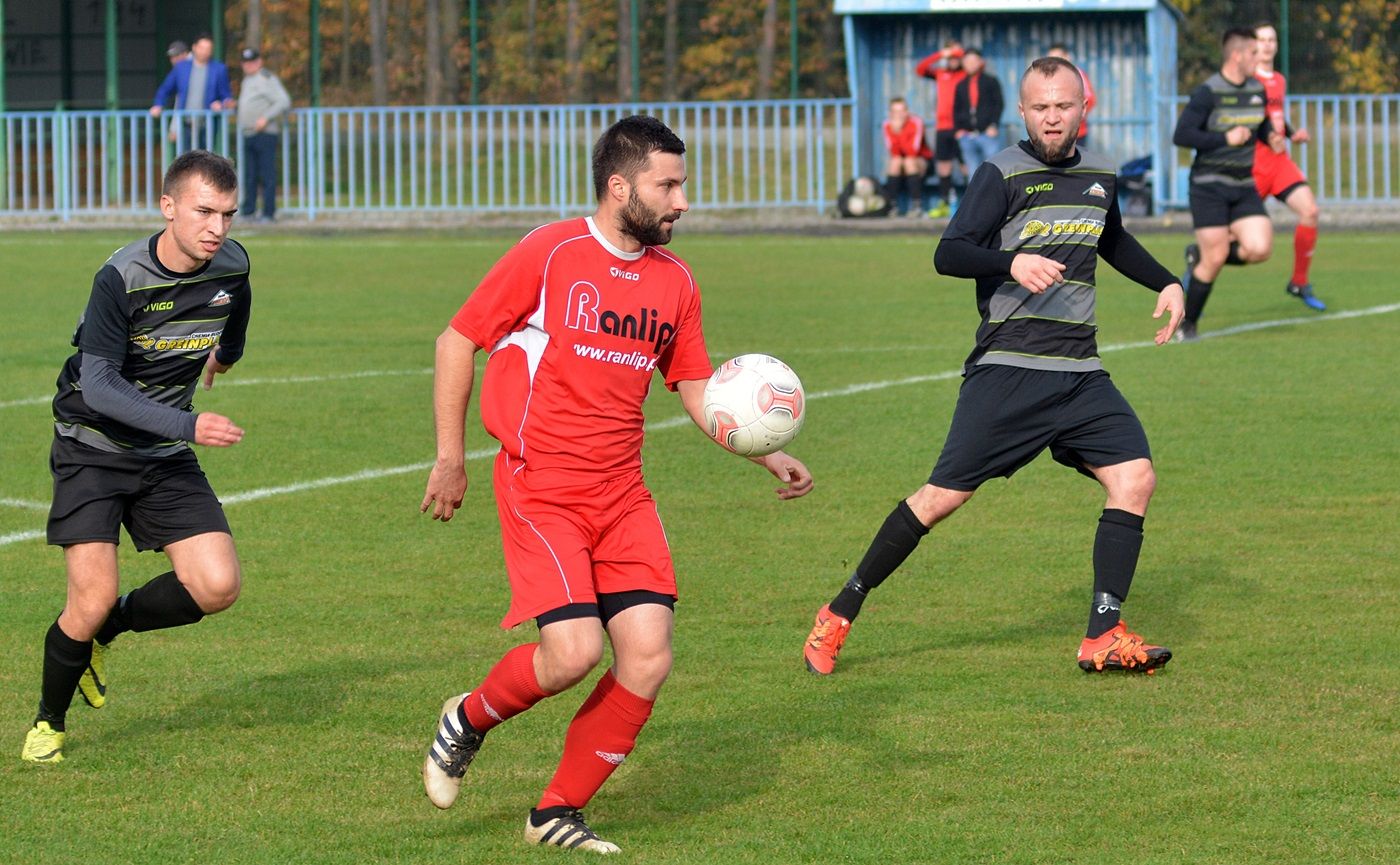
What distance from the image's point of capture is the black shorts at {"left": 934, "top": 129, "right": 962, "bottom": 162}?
25.0m

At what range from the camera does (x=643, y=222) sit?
4898 millimetres

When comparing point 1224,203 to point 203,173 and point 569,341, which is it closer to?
point 203,173

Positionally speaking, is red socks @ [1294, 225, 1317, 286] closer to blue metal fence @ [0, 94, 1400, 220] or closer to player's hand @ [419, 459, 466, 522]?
blue metal fence @ [0, 94, 1400, 220]

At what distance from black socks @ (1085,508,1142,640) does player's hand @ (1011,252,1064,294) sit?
0.94m

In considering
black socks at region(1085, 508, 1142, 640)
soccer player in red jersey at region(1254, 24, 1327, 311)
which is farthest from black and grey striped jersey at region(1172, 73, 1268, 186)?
black socks at region(1085, 508, 1142, 640)

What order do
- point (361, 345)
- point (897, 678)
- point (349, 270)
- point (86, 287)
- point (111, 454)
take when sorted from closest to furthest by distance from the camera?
point (111, 454)
point (897, 678)
point (361, 345)
point (86, 287)
point (349, 270)

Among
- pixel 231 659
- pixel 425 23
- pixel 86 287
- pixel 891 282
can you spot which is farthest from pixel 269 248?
pixel 231 659

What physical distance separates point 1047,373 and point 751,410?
175cm

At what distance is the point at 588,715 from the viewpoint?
4.88 meters

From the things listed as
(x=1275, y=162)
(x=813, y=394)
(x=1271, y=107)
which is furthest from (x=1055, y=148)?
(x=1275, y=162)

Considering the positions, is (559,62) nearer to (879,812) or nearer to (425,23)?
(425,23)

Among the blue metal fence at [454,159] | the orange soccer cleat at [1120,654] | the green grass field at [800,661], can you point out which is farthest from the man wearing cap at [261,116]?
the orange soccer cleat at [1120,654]

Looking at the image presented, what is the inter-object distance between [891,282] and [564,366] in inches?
543

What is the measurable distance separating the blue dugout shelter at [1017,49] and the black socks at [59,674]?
21871 mm
